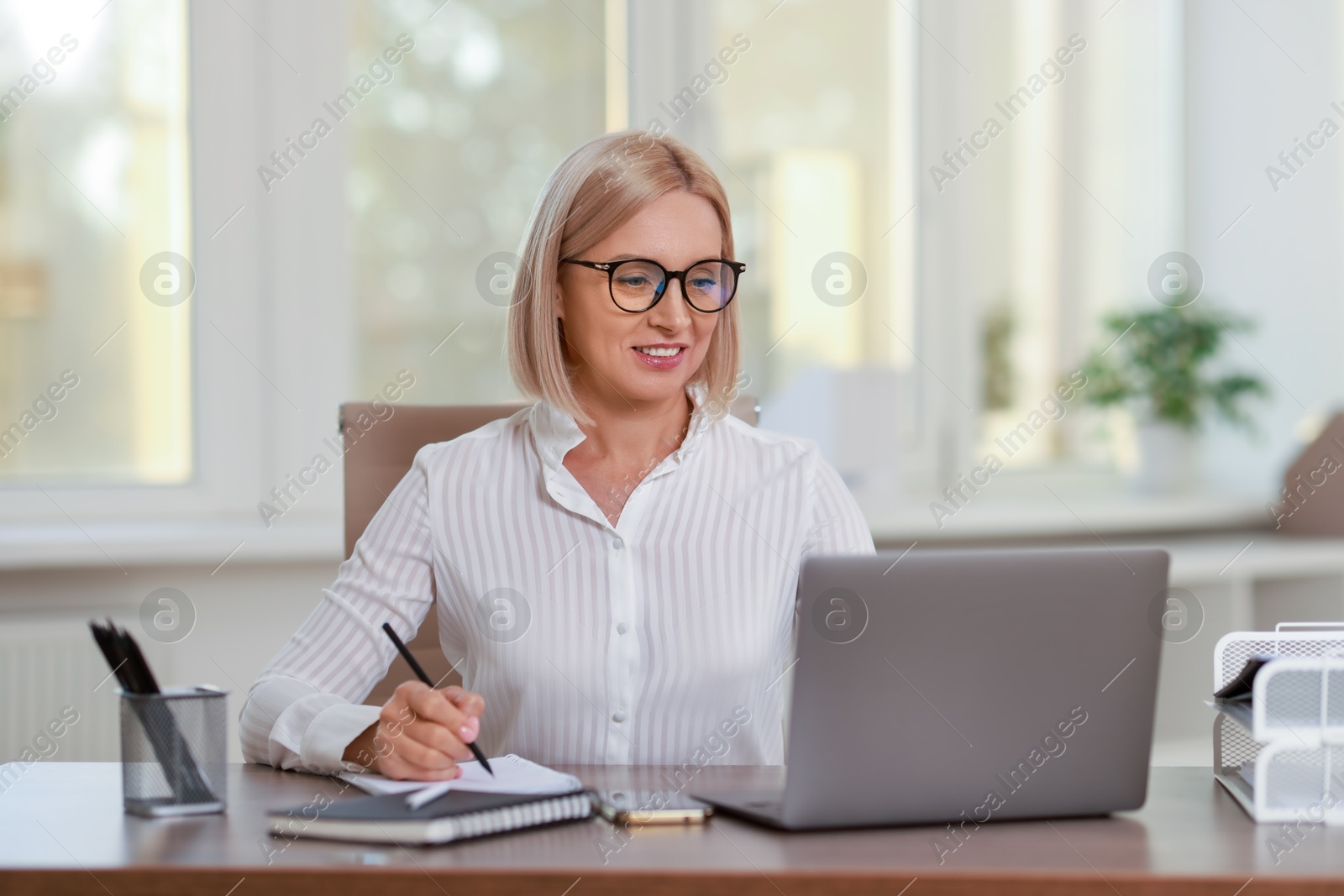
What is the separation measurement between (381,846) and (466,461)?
0.71 metres

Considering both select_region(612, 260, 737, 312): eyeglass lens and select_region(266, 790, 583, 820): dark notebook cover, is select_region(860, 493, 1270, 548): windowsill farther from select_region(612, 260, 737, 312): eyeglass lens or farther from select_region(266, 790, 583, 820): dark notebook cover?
select_region(266, 790, 583, 820): dark notebook cover

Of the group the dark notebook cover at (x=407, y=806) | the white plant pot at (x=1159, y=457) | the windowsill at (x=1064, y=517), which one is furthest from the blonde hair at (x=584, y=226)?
the white plant pot at (x=1159, y=457)

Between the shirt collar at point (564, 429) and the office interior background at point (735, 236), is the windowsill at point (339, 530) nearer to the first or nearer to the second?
the office interior background at point (735, 236)

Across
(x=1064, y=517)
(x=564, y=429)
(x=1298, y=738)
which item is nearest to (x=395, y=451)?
(x=564, y=429)

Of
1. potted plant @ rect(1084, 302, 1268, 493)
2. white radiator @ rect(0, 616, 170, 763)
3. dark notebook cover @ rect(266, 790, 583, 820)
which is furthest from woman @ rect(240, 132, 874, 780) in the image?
potted plant @ rect(1084, 302, 1268, 493)

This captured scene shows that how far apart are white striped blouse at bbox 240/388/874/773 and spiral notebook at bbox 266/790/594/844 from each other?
42 cm

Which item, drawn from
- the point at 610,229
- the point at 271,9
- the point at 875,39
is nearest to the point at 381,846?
the point at 610,229

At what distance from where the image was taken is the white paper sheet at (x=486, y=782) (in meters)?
1.05

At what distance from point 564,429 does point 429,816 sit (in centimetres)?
69

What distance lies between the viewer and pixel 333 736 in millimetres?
1208

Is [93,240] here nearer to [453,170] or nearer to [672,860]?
[453,170]

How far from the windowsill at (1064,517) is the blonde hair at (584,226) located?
4.56 ft

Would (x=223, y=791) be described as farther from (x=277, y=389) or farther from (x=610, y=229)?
(x=277, y=389)

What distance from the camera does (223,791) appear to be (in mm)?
1059
